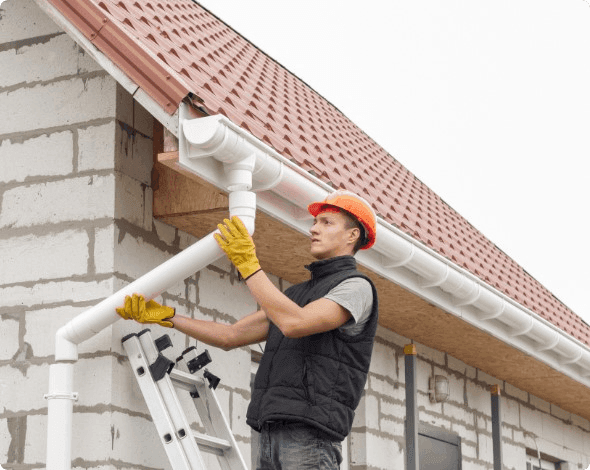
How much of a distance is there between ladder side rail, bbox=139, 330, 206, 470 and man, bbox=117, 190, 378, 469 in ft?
1.81

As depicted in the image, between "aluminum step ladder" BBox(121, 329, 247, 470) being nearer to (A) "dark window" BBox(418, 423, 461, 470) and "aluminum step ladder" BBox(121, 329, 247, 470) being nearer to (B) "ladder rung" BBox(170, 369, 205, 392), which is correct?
(B) "ladder rung" BBox(170, 369, 205, 392)

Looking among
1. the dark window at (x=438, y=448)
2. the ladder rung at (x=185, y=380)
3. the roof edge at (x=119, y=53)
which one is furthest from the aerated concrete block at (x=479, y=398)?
the roof edge at (x=119, y=53)

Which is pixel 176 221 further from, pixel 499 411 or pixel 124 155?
pixel 499 411

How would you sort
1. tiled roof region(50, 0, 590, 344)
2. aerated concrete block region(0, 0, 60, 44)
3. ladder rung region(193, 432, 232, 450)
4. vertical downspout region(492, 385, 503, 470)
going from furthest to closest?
vertical downspout region(492, 385, 503, 470) < aerated concrete block region(0, 0, 60, 44) < tiled roof region(50, 0, 590, 344) < ladder rung region(193, 432, 232, 450)

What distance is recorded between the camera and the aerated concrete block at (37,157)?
543 centimetres

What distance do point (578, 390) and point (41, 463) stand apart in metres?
5.90

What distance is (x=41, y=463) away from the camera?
500 centimetres

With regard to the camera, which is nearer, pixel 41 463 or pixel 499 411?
pixel 41 463

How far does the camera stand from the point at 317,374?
4223 millimetres

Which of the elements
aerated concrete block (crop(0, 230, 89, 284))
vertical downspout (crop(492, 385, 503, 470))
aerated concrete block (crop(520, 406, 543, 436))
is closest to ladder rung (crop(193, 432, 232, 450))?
aerated concrete block (crop(0, 230, 89, 284))

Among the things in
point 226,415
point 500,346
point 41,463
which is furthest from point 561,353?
point 41,463

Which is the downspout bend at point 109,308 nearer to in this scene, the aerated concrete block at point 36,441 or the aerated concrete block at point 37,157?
the aerated concrete block at point 36,441

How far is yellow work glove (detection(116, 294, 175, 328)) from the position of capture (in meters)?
4.77

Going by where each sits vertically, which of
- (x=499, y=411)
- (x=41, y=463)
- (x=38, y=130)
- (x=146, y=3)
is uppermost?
(x=146, y=3)
